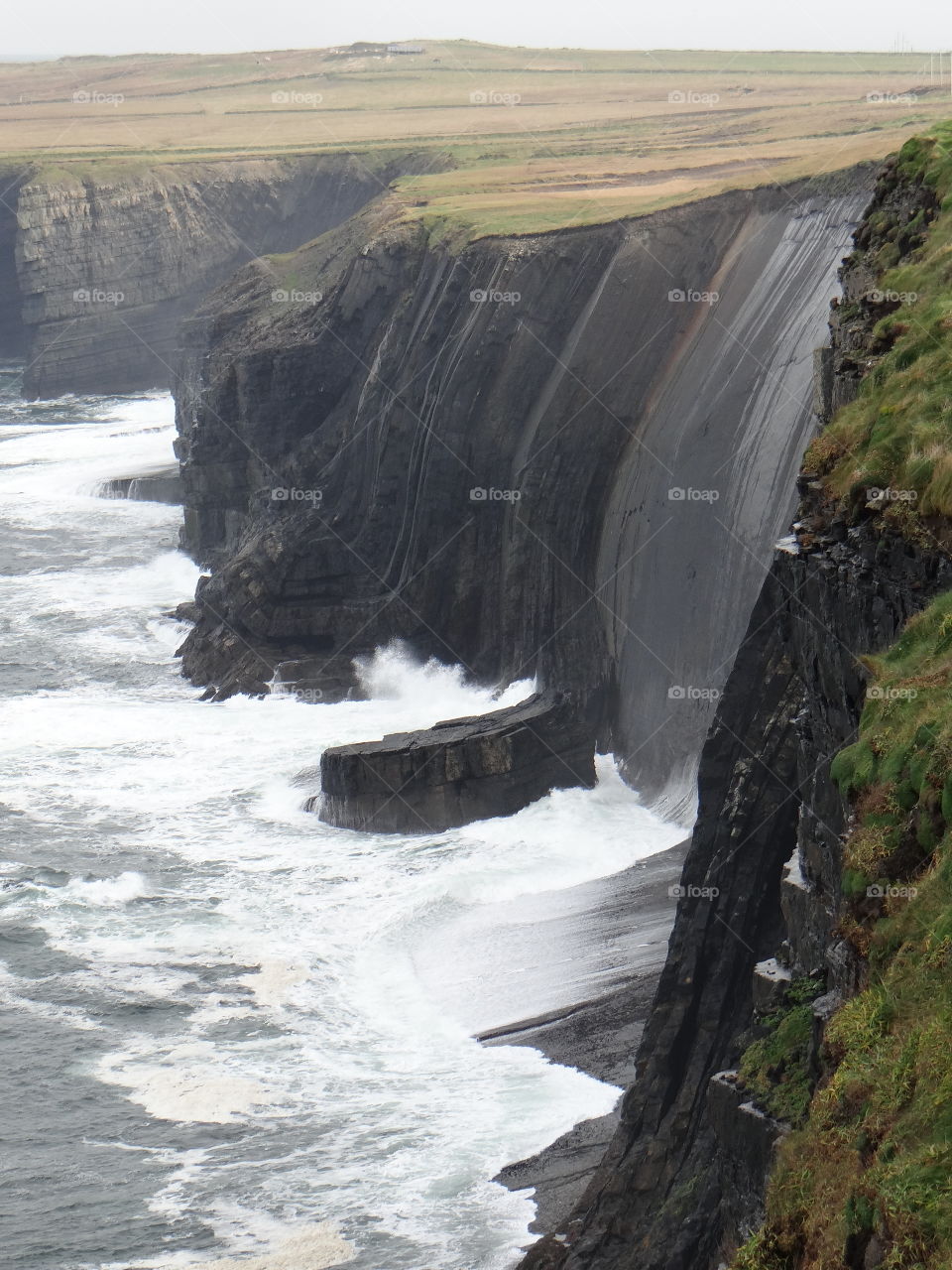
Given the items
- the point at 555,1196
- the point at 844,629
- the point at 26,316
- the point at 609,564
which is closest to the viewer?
the point at 844,629

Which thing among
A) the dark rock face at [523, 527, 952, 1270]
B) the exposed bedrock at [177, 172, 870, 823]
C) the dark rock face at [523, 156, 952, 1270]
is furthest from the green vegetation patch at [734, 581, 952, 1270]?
the exposed bedrock at [177, 172, 870, 823]

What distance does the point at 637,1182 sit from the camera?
17.1 metres

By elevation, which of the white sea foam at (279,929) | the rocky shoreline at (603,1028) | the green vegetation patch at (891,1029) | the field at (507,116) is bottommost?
the white sea foam at (279,929)

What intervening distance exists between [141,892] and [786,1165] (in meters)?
21.8

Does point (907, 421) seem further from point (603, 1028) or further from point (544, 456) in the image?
point (544, 456)

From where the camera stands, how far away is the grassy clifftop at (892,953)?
948 cm

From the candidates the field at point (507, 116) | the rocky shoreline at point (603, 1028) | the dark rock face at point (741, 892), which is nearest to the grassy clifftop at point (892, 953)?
the dark rock face at point (741, 892)

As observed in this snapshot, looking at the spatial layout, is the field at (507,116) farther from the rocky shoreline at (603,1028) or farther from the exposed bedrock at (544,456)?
the rocky shoreline at (603,1028)

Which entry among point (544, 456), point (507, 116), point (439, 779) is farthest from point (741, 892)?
point (507, 116)

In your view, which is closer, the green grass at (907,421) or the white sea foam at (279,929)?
the green grass at (907,421)

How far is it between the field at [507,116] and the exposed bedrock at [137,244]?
8.98 feet

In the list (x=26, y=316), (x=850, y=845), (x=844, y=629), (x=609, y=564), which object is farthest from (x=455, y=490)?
(x=26, y=316)

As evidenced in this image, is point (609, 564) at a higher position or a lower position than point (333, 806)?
higher

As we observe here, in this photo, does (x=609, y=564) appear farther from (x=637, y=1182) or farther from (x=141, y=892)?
(x=637, y=1182)
